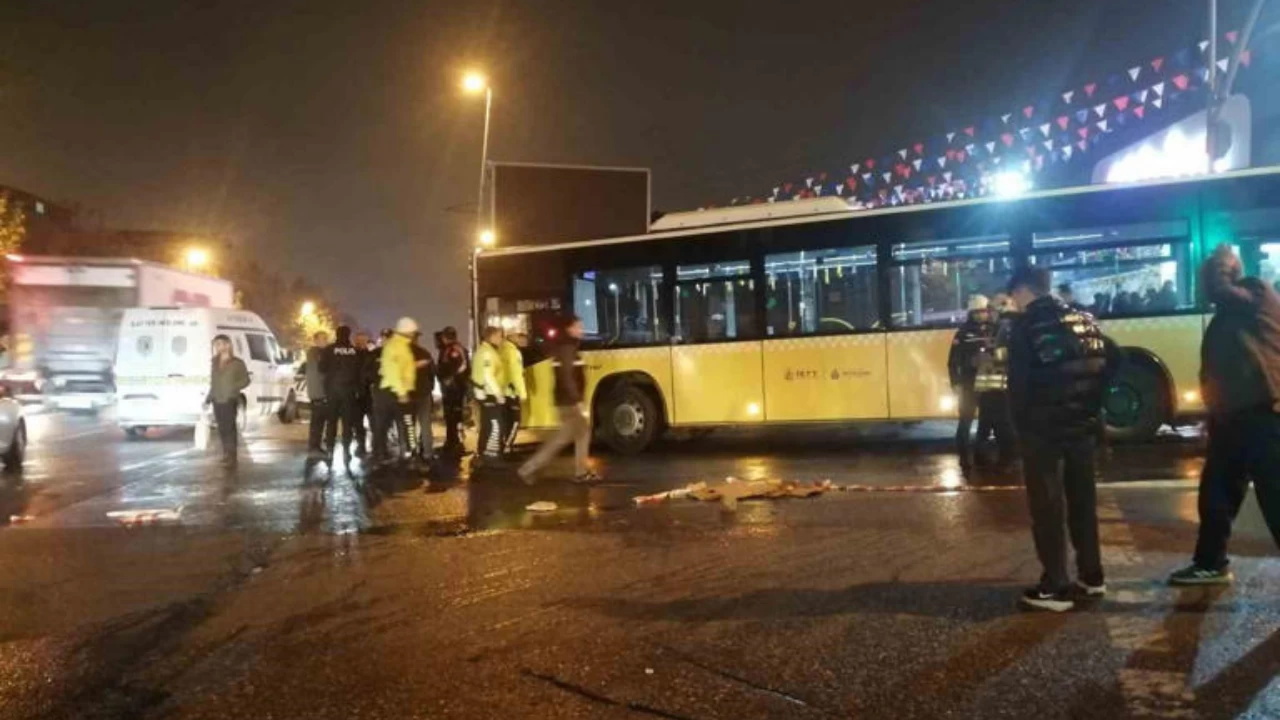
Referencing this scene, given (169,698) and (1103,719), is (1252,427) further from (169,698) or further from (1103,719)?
(169,698)

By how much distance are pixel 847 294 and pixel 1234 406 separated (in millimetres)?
7935

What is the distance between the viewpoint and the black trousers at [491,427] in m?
12.5

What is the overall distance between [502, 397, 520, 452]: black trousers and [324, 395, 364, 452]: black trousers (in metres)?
1.81

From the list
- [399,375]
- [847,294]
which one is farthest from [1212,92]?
[399,375]

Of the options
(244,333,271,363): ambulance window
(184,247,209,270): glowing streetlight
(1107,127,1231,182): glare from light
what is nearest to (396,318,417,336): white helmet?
(244,333,271,363): ambulance window

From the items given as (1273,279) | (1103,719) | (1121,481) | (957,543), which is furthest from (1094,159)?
(1103,719)

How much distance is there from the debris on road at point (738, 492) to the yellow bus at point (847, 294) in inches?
144

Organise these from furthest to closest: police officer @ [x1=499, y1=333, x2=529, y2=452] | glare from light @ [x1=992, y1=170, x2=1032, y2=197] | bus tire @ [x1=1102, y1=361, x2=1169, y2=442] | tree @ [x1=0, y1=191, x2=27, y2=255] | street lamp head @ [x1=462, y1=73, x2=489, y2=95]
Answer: tree @ [x1=0, y1=191, x2=27, y2=255] < glare from light @ [x1=992, y1=170, x2=1032, y2=197] < street lamp head @ [x1=462, y1=73, x2=489, y2=95] < police officer @ [x1=499, y1=333, x2=529, y2=452] < bus tire @ [x1=1102, y1=361, x2=1169, y2=442]

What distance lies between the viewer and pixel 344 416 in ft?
42.0

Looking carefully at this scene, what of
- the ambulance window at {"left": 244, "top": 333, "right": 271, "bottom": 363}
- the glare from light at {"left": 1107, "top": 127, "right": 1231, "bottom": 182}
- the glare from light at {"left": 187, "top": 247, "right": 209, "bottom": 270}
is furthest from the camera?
the glare from light at {"left": 187, "top": 247, "right": 209, "bottom": 270}

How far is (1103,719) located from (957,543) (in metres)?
3.11

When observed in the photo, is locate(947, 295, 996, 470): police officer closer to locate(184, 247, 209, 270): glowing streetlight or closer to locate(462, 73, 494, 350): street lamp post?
locate(462, 73, 494, 350): street lamp post

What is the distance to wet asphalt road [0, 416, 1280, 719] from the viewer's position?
4.33 meters

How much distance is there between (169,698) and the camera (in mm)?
4441
